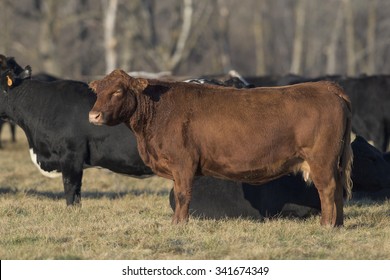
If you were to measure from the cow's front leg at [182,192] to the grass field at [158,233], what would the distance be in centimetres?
12

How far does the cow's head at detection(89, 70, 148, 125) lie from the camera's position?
838 cm

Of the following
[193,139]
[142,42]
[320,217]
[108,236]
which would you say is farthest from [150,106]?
[142,42]

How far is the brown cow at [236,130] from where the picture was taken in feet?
27.7

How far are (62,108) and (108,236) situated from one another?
9.62 ft

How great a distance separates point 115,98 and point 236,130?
1.16 meters

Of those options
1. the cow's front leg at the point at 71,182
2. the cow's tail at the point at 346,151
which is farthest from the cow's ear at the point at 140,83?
the cow's front leg at the point at 71,182

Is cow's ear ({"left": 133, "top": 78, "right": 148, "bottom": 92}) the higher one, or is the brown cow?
cow's ear ({"left": 133, "top": 78, "right": 148, "bottom": 92})

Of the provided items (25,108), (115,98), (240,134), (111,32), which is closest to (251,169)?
(240,134)

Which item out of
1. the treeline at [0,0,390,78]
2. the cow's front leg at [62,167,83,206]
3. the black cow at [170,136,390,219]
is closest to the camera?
the black cow at [170,136,390,219]

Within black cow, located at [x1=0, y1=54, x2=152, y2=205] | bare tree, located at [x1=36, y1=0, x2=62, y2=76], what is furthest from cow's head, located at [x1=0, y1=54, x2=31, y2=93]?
bare tree, located at [x1=36, y1=0, x2=62, y2=76]

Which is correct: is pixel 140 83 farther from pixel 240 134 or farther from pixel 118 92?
pixel 240 134

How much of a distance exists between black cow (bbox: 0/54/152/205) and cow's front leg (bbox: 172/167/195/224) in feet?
6.58

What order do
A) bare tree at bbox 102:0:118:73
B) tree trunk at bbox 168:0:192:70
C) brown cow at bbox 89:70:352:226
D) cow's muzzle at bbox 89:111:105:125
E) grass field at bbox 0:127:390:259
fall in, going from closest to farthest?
1. grass field at bbox 0:127:390:259
2. cow's muzzle at bbox 89:111:105:125
3. brown cow at bbox 89:70:352:226
4. bare tree at bbox 102:0:118:73
5. tree trunk at bbox 168:0:192:70

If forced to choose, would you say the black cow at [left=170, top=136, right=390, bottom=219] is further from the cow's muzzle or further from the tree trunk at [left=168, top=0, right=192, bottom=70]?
the tree trunk at [left=168, top=0, right=192, bottom=70]
